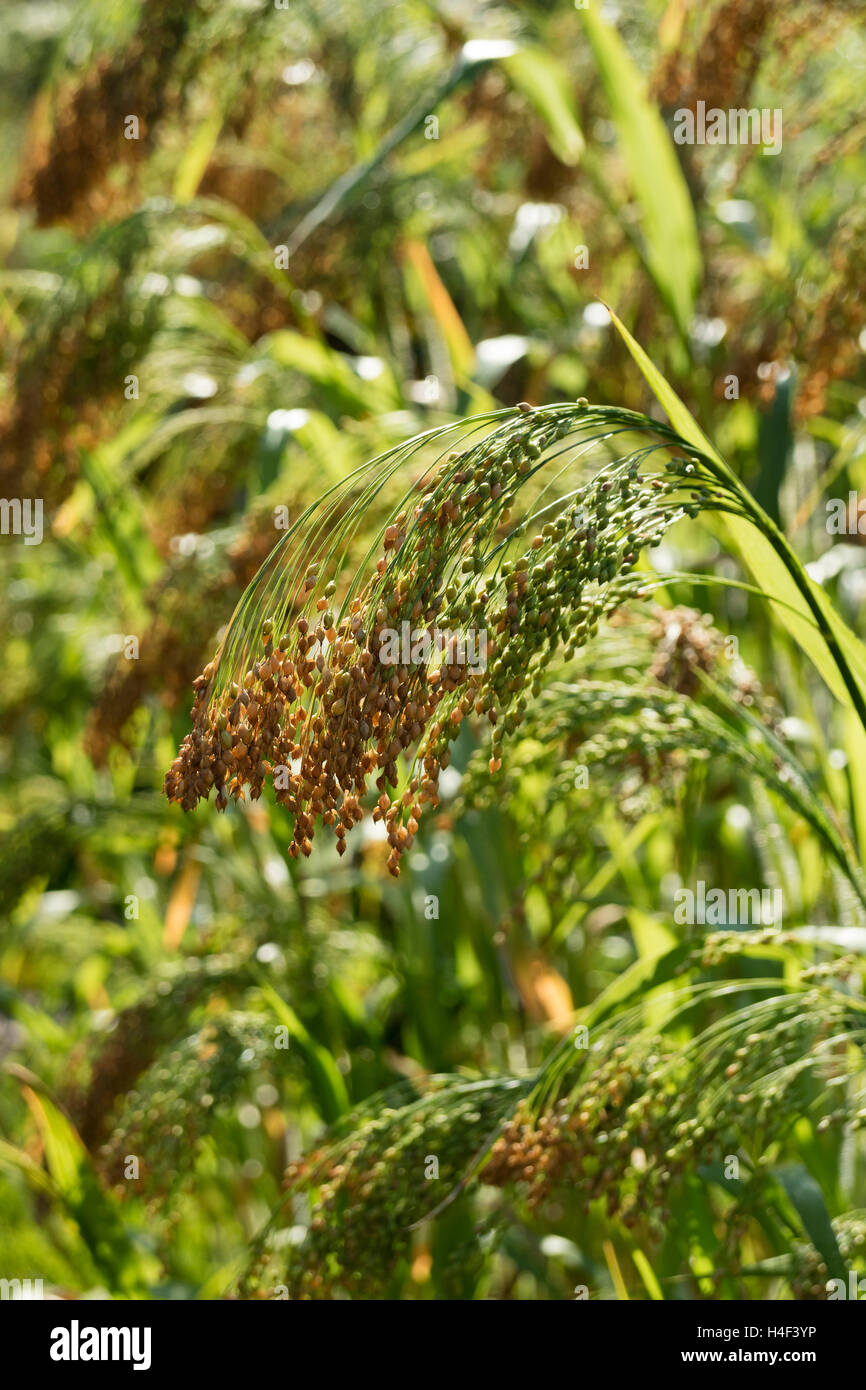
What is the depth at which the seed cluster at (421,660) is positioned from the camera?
86 cm

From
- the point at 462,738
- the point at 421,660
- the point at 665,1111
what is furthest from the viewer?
the point at 462,738

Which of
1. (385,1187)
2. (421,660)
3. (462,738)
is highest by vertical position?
(462,738)

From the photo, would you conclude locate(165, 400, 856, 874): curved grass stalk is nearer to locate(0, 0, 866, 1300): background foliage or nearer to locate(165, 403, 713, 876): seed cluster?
locate(165, 403, 713, 876): seed cluster

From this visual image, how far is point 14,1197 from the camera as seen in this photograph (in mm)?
2787

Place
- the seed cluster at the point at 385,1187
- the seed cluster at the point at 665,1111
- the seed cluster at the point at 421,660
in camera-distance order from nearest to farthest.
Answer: the seed cluster at the point at 421,660 < the seed cluster at the point at 665,1111 < the seed cluster at the point at 385,1187

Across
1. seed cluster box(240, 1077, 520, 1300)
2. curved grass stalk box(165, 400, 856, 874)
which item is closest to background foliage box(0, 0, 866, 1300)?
seed cluster box(240, 1077, 520, 1300)

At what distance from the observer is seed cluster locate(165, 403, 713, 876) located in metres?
0.86

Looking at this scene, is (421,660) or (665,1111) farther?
(665,1111)

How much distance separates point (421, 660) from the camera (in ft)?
2.87

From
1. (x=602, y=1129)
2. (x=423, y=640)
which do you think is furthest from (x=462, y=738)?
Answer: (x=423, y=640)

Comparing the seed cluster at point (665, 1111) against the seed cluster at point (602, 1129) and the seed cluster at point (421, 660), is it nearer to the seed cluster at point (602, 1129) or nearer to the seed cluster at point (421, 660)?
the seed cluster at point (602, 1129)

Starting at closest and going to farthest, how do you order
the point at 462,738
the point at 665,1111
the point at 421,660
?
the point at 421,660
the point at 665,1111
the point at 462,738

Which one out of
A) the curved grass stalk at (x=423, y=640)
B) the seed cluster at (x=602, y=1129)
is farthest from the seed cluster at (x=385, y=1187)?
the curved grass stalk at (x=423, y=640)

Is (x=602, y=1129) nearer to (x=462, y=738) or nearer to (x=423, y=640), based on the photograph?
(x=423, y=640)
